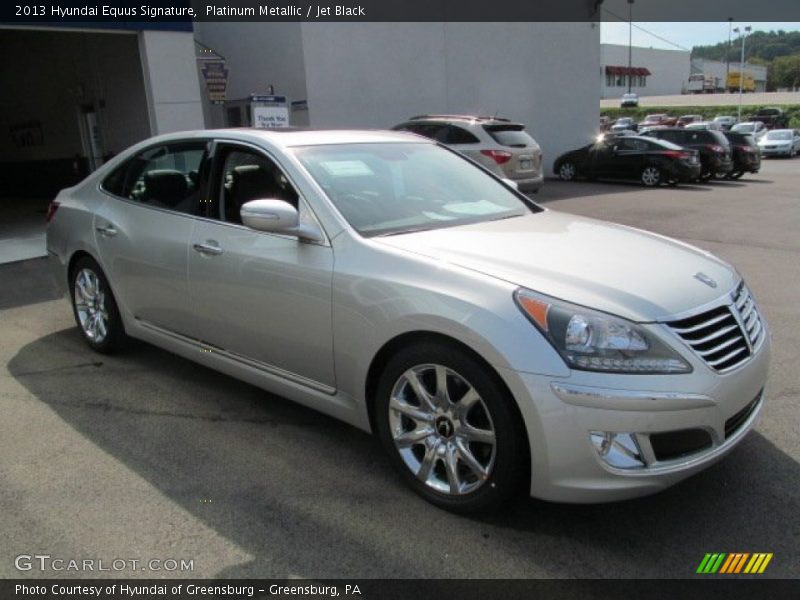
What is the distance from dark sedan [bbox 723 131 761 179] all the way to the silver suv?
10.4 meters

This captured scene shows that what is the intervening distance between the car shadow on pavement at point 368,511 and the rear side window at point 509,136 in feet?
34.6

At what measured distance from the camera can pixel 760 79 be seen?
124812mm

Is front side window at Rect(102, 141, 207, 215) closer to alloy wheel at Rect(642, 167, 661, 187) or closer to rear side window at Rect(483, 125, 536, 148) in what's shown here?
rear side window at Rect(483, 125, 536, 148)

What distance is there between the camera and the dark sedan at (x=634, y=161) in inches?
742

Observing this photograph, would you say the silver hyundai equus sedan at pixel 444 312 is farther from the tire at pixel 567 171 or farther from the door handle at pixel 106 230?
the tire at pixel 567 171

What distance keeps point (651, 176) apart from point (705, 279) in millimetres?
17330

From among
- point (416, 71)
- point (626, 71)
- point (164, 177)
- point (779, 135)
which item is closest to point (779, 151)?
point (779, 135)

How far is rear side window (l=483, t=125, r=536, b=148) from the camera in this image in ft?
45.1

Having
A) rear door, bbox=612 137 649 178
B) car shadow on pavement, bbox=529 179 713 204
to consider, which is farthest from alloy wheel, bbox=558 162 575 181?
rear door, bbox=612 137 649 178

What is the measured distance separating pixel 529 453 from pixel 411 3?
16.9m

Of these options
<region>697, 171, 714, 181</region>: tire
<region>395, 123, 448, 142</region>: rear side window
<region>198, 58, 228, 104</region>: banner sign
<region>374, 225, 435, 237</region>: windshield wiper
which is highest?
<region>198, 58, 228, 104</region>: banner sign

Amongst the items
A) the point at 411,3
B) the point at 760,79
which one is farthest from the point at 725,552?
the point at 760,79

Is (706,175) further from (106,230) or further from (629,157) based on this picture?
(106,230)

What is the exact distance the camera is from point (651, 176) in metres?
19.2
